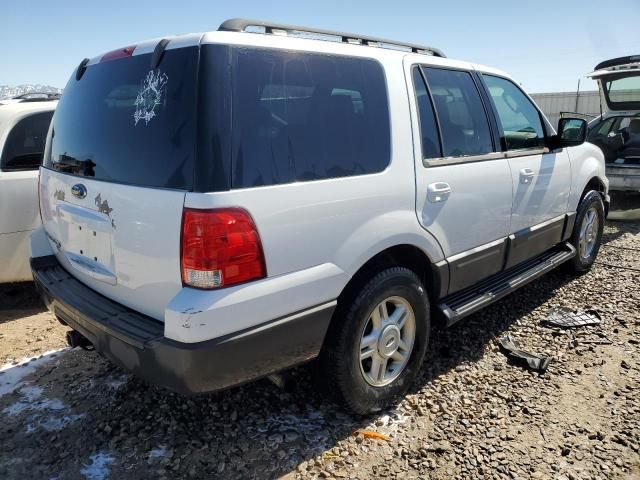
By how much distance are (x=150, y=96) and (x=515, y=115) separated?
2.84 meters

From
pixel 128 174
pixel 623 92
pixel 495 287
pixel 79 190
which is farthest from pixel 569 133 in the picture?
pixel 623 92

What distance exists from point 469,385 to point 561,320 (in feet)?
4.62

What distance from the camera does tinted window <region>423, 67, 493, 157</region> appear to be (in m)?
3.00

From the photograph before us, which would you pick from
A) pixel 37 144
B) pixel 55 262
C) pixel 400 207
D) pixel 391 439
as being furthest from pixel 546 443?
pixel 37 144

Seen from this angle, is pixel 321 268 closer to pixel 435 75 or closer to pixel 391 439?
pixel 391 439

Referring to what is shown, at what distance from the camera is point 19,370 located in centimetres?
329

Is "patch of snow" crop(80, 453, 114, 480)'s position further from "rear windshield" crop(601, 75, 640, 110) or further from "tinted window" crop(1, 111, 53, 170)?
"rear windshield" crop(601, 75, 640, 110)

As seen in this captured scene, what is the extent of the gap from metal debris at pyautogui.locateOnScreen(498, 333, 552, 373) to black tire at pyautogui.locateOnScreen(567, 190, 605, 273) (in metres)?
1.62

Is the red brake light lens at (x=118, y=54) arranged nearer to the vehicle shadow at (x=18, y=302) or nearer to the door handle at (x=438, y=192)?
the door handle at (x=438, y=192)

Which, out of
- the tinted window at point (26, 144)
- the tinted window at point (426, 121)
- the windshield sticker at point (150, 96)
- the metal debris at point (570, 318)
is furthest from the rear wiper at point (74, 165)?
the metal debris at point (570, 318)

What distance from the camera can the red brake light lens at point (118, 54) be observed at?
2344 mm

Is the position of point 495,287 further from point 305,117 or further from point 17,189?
Result: point 17,189

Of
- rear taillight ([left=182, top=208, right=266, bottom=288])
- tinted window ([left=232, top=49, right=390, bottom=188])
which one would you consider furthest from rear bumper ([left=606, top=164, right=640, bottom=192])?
Result: rear taillight ([left=182, top=208, right=266, bottom=288])

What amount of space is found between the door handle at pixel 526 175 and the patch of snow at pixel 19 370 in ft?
11.8
